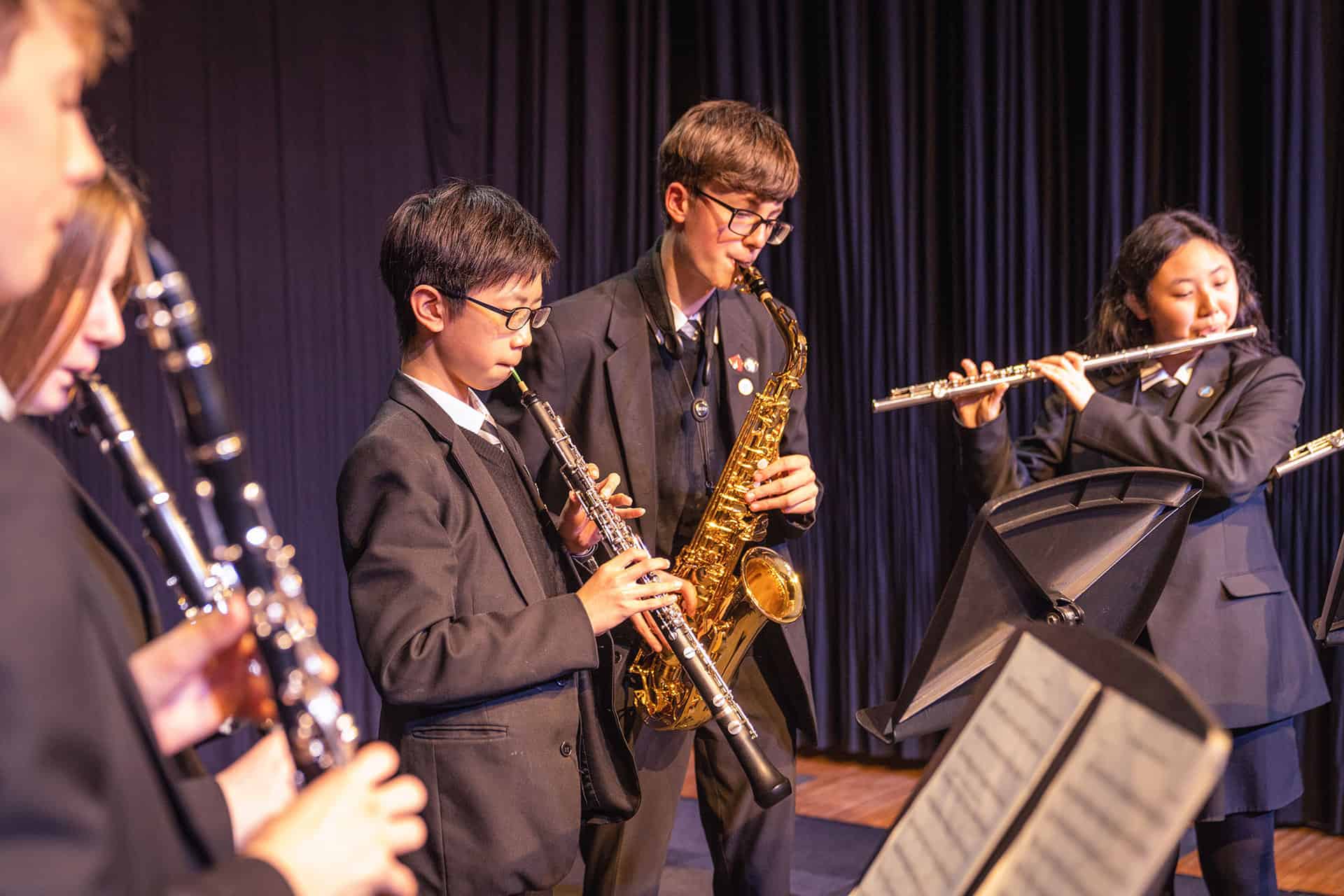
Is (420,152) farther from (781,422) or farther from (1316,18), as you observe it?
(1316,18)

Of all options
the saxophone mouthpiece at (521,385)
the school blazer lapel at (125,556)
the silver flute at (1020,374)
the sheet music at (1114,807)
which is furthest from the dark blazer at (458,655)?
the silver flute at (1020,374)

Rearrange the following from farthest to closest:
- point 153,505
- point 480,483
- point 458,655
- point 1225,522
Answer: point 1225,522 < point 480,483 < point 458,655 < point 153,505

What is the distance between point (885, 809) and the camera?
13.4 feet

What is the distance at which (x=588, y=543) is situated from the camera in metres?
2.15

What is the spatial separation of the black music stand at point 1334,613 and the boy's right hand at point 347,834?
186cm

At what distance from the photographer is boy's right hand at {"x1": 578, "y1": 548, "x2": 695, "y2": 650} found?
74.5 inches

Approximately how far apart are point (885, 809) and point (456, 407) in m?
2.73

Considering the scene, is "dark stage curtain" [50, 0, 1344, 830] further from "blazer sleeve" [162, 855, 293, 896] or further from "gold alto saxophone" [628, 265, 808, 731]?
"blazer sleeve" [162, 855, 293, 896]

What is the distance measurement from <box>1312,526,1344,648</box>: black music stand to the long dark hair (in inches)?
29.0

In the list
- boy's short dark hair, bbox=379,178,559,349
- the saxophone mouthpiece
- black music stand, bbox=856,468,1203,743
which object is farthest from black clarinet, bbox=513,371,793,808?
black music stand, bbox=856,468,1203,743

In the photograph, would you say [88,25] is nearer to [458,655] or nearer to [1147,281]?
[458,655]

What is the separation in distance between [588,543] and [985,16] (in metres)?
3.07

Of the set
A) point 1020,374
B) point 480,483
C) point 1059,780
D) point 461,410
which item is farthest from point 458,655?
point 1020,374

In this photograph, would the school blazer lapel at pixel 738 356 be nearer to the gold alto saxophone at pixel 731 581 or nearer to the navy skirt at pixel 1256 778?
the gold alto saxophone at pixel 731 581
